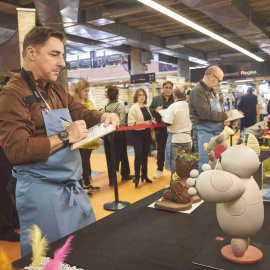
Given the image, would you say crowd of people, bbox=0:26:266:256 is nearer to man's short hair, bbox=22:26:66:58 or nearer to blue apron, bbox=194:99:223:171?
man's short hair, bbox=22:26:66:58

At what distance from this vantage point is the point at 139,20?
6.95m

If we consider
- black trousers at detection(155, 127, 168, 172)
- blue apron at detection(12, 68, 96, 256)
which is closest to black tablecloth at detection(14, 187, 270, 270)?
blue apron at detection(12, 68, 96, 256)

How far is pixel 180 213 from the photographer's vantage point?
1.26m

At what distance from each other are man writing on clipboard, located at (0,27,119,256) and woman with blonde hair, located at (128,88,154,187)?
3182 millimetres

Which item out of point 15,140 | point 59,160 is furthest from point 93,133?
point 15,140

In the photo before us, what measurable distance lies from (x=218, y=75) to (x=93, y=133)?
2195 millimetres

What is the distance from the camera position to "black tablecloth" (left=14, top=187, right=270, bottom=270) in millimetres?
862

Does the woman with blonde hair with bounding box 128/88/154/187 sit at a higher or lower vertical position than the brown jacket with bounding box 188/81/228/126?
lower

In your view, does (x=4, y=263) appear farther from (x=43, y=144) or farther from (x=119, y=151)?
(x=119, y=151)

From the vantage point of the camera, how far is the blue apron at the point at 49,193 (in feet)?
4.06

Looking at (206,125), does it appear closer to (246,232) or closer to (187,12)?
(246,232)

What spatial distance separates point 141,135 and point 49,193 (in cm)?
340

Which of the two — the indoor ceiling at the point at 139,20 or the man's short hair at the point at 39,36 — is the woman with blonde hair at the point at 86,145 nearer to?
the indoor ceiling at the point at 139,20

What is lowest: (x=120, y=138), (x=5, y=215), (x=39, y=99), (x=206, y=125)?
(x=5, y=215)
